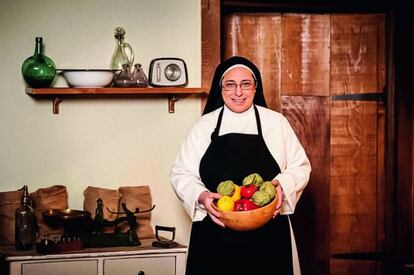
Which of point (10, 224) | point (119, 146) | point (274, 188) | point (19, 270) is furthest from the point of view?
point (119, 146)

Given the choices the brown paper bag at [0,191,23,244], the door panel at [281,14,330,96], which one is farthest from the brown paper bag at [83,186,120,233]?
the door panel at [281,14,330,96]

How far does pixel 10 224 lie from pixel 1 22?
1125 mm

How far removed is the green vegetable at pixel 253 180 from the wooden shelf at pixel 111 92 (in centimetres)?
92

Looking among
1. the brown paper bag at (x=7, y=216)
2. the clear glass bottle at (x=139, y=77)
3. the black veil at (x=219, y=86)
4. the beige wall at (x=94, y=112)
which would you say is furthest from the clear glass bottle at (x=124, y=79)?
the brown paper bag at (x=7, y=216)

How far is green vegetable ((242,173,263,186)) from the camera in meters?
3.24

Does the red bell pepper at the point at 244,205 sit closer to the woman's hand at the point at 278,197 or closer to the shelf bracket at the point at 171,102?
the woman's hand at the point at 278,197

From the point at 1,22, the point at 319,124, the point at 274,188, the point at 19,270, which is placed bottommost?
the point at 19,270

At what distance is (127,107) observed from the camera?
165 inches

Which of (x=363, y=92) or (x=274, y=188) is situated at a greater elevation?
(x=363, y=92)

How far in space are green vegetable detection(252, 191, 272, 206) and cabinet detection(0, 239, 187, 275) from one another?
0.79m

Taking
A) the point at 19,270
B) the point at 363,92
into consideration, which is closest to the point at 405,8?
the point at 363,92

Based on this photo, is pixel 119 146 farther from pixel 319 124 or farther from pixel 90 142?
pixel 319 124

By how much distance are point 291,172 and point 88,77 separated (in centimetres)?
122

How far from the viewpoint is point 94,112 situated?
414 cm
